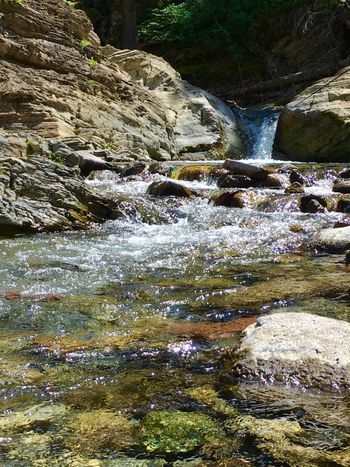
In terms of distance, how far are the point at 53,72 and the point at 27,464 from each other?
15.2m

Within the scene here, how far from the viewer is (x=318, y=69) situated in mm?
22109

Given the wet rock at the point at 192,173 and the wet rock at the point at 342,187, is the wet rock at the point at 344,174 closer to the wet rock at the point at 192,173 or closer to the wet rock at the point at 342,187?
the wet rock at the point at 342,187

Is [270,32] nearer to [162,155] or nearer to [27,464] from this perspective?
[162,155]

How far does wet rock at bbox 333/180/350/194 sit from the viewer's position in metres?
10.4

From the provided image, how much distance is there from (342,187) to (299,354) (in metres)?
8.08

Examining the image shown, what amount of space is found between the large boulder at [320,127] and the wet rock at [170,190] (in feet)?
19.9

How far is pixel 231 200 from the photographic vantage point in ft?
32.5

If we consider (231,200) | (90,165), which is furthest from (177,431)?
(90,165)

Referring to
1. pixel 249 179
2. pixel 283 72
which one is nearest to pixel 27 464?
pixel 249 179

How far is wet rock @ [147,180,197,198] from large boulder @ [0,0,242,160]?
168 inches

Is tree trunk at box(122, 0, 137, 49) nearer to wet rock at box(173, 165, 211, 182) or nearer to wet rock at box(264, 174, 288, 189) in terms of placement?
wet rock at box(173, 165, 211, 182)

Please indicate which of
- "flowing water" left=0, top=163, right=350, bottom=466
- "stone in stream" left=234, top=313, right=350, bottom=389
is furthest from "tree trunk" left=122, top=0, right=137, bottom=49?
"stone in stream" left=234, top=313, right=350, bottom=389

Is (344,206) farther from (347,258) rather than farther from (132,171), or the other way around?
(132,171)

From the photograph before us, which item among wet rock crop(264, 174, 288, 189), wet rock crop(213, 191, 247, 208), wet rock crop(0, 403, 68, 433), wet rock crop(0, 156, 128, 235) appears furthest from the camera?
wet rock crop(264, 174, 288, 189)
